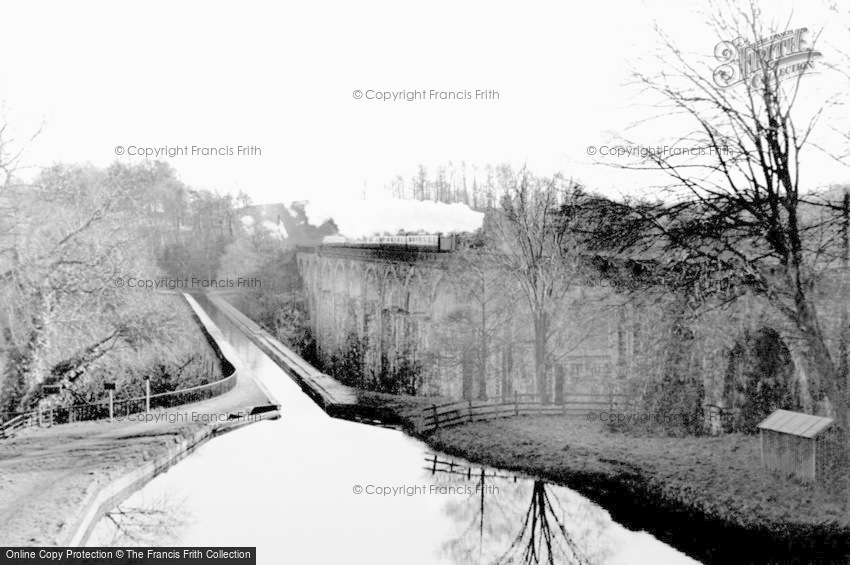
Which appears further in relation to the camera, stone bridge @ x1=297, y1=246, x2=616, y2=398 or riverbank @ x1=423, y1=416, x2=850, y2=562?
stone bridge @ x1=297, y1=246, x2=616, y2=398

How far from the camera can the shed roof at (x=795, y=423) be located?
8.56 m

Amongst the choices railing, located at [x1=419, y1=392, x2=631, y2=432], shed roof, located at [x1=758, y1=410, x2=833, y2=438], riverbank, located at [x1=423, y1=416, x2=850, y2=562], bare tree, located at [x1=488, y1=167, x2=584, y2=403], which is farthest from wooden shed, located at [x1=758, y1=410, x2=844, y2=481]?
bare tree, located at [x1=488, y1=167, x2=584, y2=403]

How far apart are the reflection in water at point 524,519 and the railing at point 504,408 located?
6.21ft

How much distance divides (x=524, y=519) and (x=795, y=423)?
3832mm

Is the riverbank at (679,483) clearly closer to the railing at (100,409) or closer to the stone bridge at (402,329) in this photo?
the stone bridge at (402,329)

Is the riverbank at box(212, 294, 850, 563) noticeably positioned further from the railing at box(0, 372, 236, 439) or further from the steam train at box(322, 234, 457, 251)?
the railing at box(0, 372, 236, 439)

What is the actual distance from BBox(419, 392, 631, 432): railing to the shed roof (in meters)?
2.99

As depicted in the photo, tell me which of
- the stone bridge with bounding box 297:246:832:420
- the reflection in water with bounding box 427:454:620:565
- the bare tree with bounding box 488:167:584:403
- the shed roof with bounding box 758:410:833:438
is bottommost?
the reflection in water with bounding box 427:454:620:565

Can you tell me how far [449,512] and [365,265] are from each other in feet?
52.5

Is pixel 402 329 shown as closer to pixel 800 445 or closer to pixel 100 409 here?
pixel 100 409

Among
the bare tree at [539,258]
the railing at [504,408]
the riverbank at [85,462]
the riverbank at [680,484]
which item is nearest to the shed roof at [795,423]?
the riverbank at [680,484]

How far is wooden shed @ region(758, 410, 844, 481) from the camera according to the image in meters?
8.52

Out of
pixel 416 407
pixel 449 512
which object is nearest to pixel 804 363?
pixel 449 512

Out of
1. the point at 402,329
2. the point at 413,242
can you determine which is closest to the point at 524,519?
the point at 402,329
